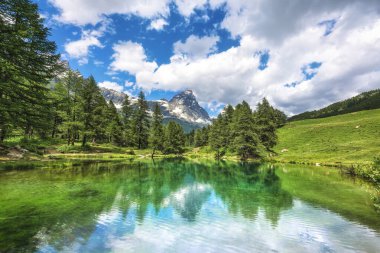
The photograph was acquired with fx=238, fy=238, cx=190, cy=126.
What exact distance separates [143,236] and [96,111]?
2372 inches

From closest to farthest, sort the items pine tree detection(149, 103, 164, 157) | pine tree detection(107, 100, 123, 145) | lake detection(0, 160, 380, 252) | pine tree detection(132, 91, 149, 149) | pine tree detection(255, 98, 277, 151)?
lake detection(0, 160, 380, 252) < pine tree detection(255, 98, 277, 151) < pine tree detection(107, 100, 123, 145) < pine tree detection(149, 103, 164, 157) < pine tree detection(132, 91, 149, 149)

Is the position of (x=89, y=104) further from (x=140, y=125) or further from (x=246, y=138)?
(x=246, y=138)

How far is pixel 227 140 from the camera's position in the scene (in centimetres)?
9244

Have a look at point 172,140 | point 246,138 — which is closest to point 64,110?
point 172,140

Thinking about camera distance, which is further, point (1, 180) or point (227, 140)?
point (227, 140)

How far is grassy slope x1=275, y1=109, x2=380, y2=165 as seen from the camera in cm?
5900

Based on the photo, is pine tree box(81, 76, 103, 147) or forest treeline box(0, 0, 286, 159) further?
pine tree box(81, 76, 103, 147)

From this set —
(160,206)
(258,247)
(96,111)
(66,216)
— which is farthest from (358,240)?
(96,111)

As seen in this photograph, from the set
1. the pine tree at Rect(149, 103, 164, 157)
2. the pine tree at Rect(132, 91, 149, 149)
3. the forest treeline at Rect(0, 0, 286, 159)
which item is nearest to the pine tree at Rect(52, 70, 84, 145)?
the forest treeline at Rect(0, 0, 286, 159)

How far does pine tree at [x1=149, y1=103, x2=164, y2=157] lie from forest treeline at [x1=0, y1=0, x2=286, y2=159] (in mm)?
262

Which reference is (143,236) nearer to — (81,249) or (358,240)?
(81,249)

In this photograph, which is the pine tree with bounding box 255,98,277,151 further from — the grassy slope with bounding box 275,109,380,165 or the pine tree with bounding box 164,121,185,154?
the pine tree with bounding box 164,121,185,154

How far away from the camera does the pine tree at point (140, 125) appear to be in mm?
94812

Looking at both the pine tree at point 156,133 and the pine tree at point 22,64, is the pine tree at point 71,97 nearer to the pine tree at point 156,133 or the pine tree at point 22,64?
the pine tree at point 22,64
